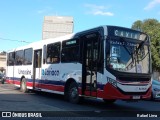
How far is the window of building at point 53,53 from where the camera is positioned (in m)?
17.3

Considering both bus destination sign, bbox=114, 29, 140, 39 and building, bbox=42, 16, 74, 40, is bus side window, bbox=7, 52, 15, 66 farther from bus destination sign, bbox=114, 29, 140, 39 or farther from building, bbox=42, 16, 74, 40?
bus destination sign, bbox=114, 29, 140, 39

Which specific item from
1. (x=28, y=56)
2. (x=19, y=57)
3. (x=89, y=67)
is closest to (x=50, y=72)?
(x=28, y=56)

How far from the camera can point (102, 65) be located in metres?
13.4

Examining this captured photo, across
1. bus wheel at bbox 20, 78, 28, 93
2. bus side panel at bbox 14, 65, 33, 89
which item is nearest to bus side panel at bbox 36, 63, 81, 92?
bus side panel at bbox 14, 65, 33, 89

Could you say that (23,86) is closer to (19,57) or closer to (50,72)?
(19,57)

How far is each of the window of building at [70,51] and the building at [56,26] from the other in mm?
17582

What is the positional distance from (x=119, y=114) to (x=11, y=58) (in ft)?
45.9

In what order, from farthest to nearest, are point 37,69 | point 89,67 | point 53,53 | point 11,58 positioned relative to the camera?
point 11,58 → point 37,69 → point 53,53 → point 89,67

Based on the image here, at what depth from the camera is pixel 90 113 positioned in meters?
12.3

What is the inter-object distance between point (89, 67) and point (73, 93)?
73.3 inches

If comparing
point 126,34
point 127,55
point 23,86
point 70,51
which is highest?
point 126,34

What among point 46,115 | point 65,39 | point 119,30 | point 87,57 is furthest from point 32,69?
point 46,115

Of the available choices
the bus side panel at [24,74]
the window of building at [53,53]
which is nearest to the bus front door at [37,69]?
the bus side panel at [24,74]

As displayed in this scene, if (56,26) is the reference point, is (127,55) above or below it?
below
